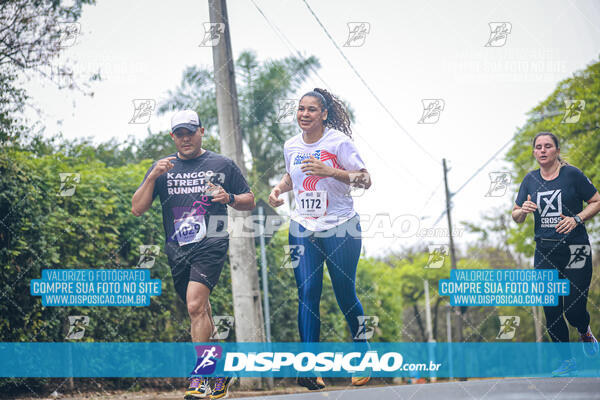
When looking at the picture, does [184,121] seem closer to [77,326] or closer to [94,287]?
[94,287]

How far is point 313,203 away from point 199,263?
3.25ft

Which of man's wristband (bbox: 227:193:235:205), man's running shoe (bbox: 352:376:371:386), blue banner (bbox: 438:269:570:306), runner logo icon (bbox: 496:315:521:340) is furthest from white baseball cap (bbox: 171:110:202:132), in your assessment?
runner logo icon (bbox: 496:315:521:340)

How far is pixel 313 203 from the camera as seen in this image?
16.3ft

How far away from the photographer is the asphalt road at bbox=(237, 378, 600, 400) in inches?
177

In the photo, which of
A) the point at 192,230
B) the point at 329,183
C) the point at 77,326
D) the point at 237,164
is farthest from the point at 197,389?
the point at 77,326

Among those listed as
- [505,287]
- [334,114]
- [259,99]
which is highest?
[259,99]

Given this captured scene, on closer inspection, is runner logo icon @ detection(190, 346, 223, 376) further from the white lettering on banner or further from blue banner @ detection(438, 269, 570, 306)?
blue banner @ detection(438, 269, 570, 306)

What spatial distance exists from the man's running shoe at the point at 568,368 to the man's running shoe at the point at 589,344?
14 cm

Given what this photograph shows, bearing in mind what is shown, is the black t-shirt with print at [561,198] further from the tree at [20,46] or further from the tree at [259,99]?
the tree at [20,46]

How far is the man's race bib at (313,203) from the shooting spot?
4930 millimetres

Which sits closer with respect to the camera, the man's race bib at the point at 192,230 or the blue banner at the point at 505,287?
the man's race bib at the point at 192,230

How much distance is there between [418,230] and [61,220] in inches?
154

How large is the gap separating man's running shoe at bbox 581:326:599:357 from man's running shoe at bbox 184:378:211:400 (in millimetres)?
3316

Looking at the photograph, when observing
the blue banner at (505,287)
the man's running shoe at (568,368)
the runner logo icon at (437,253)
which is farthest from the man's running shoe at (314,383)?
the runner logo icon at (437,253)
